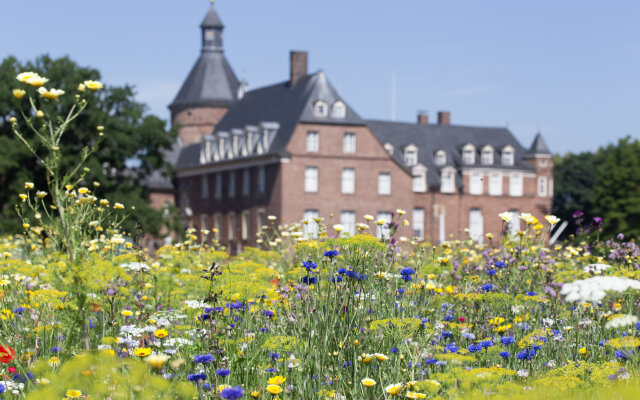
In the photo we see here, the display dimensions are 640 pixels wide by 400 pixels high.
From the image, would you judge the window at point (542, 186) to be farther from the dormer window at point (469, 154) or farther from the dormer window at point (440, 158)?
the dormer window at point (440, 158)

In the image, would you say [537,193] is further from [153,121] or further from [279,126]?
[153,121]

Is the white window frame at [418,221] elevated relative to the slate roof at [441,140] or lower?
lower

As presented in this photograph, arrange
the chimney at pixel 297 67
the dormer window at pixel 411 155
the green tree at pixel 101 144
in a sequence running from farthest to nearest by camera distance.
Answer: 1. the dormer window at pixel 411 155
2. the chimney at pixel 297 67
3. the green tree at pixel 101 144

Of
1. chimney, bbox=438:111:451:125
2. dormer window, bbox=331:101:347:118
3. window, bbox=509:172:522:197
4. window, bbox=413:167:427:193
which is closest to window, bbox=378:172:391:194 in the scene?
dormer window, bbox=331:101:347:118

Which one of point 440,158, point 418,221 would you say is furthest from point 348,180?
point 440,158

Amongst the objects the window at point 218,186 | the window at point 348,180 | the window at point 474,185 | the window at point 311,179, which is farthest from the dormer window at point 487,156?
the window at point 218,186

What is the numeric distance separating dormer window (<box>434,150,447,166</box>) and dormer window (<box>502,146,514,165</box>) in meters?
4.56

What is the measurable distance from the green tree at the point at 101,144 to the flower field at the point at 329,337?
115 ft

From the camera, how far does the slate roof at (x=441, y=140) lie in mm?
62688

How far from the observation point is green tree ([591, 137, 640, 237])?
210ft

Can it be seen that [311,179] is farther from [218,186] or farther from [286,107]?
[218,186]

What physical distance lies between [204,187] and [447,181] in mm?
17162

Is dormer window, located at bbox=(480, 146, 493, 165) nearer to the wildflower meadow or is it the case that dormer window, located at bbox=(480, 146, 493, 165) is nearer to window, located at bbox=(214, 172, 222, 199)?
window, located at bbox=(214, 172, 222, 199)

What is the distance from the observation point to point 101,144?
4653 cm
